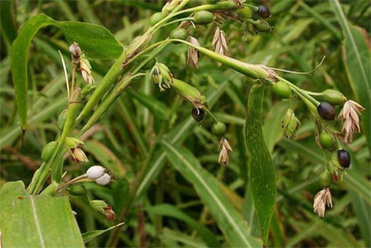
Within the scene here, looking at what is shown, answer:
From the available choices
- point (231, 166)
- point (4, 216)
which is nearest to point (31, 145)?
point (231, 166)

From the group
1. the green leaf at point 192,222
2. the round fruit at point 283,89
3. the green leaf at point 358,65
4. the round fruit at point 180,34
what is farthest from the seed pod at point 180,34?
the green leaf at point 192,222

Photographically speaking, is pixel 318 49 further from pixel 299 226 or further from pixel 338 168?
pixel 338 168

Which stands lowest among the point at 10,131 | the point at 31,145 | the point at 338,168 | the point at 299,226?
the point at 299,226

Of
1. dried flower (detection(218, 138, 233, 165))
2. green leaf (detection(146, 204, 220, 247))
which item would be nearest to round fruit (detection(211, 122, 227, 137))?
dried flower (detection(218, 138, 233, 165))

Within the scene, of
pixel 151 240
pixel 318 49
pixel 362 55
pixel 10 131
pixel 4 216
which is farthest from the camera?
pixel 318 49

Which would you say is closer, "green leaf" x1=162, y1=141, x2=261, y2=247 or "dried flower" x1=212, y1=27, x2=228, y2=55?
"dried flower" x1=212, y1=27, x2=228, y2=55

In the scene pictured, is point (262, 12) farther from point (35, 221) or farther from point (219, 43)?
point (35, 221)

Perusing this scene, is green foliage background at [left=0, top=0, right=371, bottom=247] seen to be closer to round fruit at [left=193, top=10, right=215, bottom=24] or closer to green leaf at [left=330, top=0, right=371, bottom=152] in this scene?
green leaf at [left=330, top=0, right=371, bottom=152]
